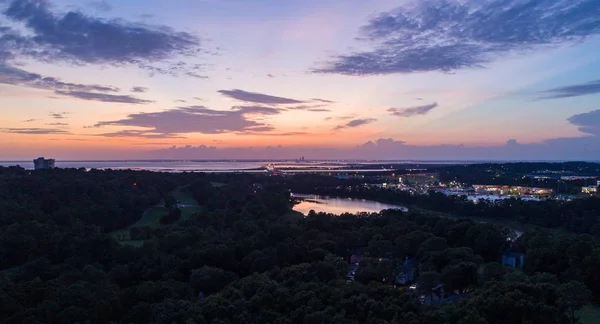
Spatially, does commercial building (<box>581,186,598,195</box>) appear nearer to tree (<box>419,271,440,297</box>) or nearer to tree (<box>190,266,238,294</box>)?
tree (<box>419,271,440,297</box>)

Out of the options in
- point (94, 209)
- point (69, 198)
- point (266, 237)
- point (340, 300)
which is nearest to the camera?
point (340, 300)

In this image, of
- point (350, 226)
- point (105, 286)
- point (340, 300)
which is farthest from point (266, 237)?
point (340, 300)

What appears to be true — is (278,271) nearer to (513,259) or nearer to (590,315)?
(590,315)

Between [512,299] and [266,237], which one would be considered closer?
[512,299]

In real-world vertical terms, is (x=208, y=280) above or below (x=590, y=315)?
above

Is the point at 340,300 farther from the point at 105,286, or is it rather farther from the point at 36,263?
the point at 36,263

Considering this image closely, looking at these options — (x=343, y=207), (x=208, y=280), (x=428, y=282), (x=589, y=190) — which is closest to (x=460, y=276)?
(x=428, y=282)

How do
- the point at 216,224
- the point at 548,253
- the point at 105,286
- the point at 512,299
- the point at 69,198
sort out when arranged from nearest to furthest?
the point at 512,299 < the point at 105,286 < the point at 548,253 < the point at 216,224 < the point at 69,198
